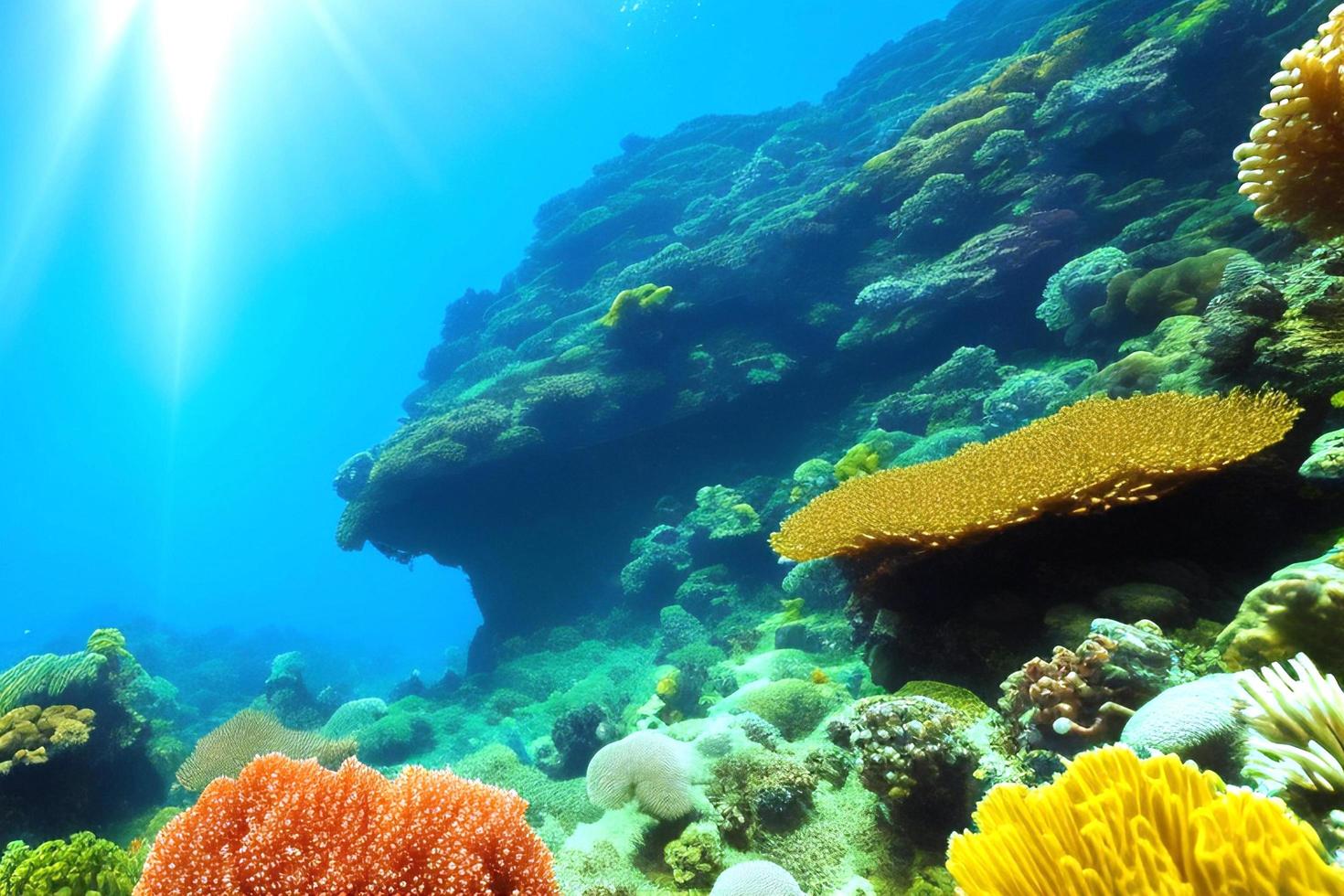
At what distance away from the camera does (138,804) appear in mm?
9289

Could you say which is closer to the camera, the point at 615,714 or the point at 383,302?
the point at 615,714

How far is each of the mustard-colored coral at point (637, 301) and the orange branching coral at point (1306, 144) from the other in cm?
1401

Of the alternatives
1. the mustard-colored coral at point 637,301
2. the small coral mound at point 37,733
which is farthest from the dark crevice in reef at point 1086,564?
the mustard-colored coral at point 637,301

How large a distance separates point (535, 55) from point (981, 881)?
84.5 metres

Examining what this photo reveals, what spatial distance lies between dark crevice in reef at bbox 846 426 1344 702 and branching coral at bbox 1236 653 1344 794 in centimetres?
212

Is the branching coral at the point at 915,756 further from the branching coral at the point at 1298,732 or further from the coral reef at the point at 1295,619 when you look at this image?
the branching coral at the point at 1298,732

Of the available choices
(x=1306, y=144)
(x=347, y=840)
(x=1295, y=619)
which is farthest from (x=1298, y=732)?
(x=347, y=840)

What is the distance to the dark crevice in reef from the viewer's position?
11.9 ft

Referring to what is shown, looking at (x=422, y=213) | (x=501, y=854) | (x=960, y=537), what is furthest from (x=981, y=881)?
(x=422, y=213)

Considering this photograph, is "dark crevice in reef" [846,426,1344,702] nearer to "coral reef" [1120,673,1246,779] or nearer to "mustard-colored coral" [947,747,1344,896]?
"coral reef" [1120,673,1246,779]

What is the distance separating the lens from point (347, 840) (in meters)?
2.20

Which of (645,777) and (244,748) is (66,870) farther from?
(244,748)

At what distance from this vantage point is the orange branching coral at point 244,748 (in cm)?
820

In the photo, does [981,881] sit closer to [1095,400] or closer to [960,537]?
[960,537]
